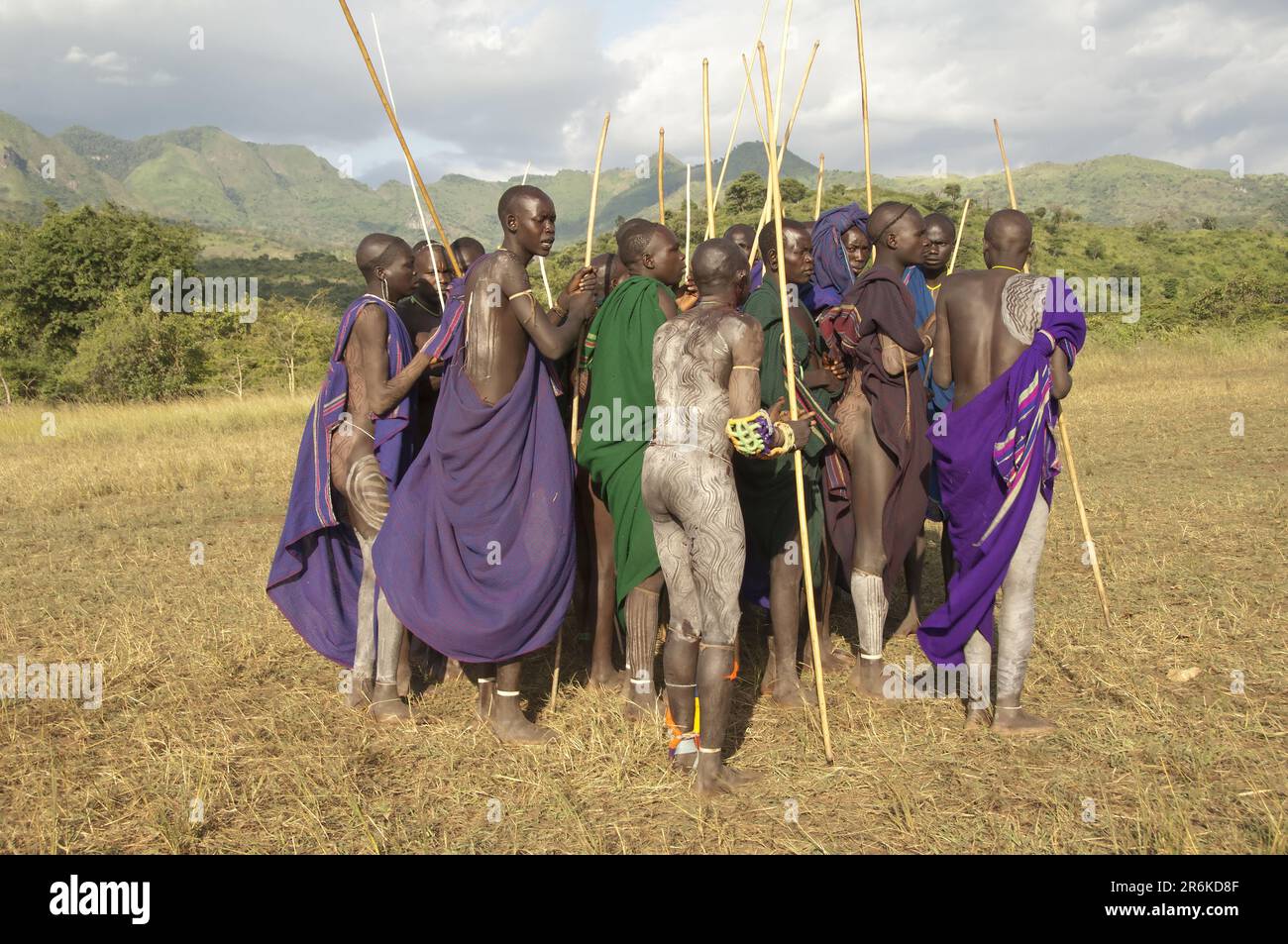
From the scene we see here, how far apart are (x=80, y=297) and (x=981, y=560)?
26095 mm

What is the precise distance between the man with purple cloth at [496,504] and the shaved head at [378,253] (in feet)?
2.57

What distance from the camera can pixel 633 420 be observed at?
479 cm

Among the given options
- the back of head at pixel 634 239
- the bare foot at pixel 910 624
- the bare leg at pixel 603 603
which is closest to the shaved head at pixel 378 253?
the back of head at pixel 634 239

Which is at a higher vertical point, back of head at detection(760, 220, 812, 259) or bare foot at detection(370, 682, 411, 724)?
back of head at detection(760, 220, 812, 259)

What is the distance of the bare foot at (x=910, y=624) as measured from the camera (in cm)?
608

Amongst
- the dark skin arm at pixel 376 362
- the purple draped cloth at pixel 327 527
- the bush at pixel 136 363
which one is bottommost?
the purple draped cloth at pixel 327 527

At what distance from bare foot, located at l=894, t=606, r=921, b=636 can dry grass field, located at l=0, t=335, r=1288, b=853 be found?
0.20m

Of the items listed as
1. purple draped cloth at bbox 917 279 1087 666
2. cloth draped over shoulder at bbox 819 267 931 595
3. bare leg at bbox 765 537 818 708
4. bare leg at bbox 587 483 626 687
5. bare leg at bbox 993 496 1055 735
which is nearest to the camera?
purple draped cloth at bbox 917 279 1087 666

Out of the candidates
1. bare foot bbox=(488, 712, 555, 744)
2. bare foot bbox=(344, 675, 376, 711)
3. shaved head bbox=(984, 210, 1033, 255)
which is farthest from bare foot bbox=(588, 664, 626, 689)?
shaved head bbox=(984, 210, 1033, 255)

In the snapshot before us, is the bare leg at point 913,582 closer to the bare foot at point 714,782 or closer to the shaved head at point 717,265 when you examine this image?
the bare foot at point 714,782

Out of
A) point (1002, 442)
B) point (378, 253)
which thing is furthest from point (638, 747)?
point (378, 253)

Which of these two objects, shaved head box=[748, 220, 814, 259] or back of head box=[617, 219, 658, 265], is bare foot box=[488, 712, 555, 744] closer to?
back of head box=[617, 219, 658, 265]

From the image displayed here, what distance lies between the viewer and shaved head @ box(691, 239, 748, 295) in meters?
4.01
